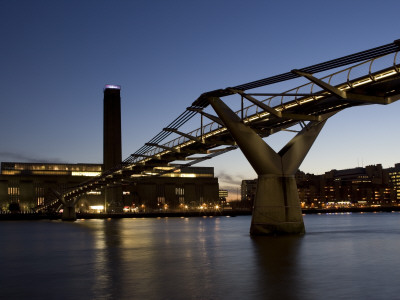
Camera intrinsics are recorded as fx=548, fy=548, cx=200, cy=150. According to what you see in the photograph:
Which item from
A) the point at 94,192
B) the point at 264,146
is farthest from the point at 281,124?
the point at 94,192

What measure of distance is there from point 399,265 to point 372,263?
1373 millimetres

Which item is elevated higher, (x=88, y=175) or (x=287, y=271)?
(x=88, y=175)

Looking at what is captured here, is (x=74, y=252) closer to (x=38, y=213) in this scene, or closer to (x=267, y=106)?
(x=267, y=106)

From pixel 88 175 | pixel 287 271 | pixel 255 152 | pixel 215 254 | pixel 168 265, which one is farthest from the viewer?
pixel 88 175

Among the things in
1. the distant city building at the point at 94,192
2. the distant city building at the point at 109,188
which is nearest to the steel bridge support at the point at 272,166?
the distant city building at the point at 109,188

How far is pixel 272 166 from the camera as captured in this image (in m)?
41.0

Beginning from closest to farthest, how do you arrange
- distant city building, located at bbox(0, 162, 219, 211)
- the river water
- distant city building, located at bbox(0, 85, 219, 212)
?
the river water → distant city building, located at bbox(0, 162, 219, 211) → distant city building, located at bbox(0, 85, 219, 212)

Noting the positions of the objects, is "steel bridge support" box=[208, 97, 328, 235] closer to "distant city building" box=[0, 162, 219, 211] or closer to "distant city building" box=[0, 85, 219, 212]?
"distant city building" box=[0, 85, 219, 212]

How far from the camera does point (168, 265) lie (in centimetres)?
2716

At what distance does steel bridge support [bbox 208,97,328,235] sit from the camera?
40.7m

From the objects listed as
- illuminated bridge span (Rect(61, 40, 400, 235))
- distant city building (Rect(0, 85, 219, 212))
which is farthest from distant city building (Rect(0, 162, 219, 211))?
illuminated bridge span (Rect(61, 40, 400, 235))

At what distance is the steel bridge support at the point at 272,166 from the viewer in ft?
133

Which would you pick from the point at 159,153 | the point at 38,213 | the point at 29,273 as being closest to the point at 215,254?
the point at 29,273

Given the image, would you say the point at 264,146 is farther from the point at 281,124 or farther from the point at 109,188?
the point at 109,188
